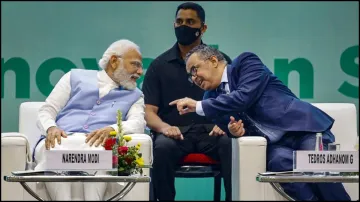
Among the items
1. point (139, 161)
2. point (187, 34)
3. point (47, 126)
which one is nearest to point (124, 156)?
point (139, 161)

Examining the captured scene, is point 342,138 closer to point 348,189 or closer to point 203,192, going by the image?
point 348,189

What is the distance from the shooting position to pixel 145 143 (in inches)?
191

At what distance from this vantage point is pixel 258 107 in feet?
16.3

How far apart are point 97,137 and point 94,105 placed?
0.45 m

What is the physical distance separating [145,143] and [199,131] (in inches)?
34.5

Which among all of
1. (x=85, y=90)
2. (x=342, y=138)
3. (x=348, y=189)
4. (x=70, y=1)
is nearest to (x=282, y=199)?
(x=348, y=189)

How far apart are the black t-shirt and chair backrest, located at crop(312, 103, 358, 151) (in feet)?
2.79

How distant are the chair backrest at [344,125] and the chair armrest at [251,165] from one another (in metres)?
0.88

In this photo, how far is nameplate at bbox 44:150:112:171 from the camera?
13.6 ft

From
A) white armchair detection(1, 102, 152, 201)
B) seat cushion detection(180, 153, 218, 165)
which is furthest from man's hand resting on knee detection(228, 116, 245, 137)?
seat cushion detection(180, 153, 218, 165)

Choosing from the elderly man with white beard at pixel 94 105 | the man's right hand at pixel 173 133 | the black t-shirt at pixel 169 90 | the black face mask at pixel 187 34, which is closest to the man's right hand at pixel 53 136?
the elderly man with white beard at pixel 94 105

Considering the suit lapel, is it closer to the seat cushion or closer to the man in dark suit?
the man in dark suit

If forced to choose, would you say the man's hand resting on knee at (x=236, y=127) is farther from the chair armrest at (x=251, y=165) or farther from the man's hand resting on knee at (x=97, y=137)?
the man's hand resting on knee at (x=97, y=137)

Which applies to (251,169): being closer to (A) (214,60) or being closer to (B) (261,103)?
(B) (261,103)
